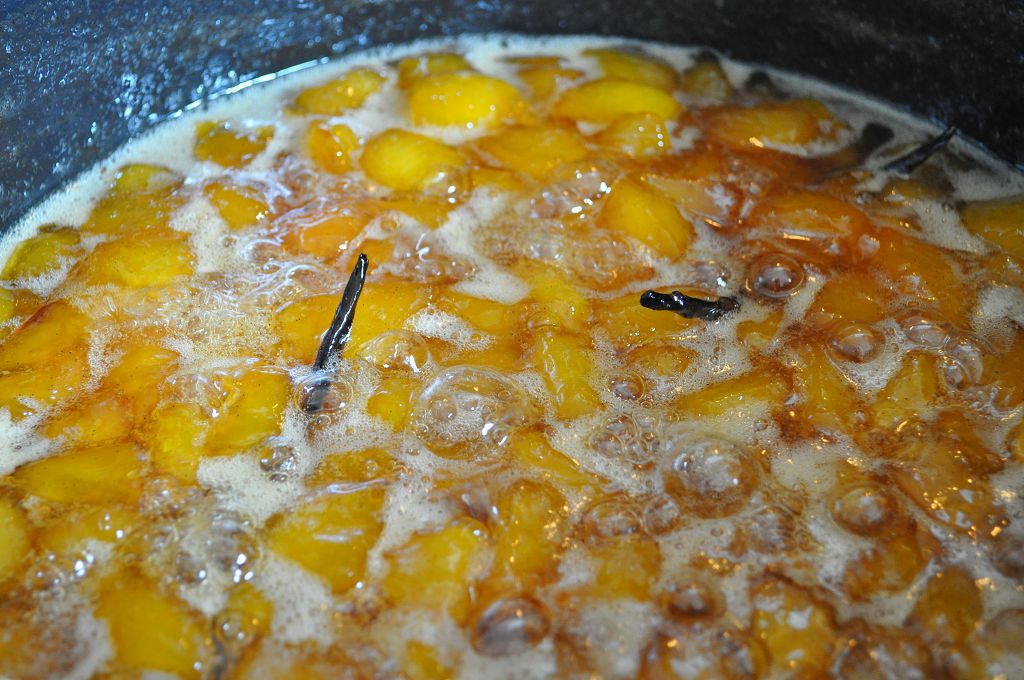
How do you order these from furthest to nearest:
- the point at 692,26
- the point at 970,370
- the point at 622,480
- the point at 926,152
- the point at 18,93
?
the point at 692,26 < the point at 926,152 < the point at 18,93 < the point at 970,370 < the point at 622,480

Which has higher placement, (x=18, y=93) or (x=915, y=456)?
(x=18, y=93)

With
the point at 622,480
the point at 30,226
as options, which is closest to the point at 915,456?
the point at 622,480

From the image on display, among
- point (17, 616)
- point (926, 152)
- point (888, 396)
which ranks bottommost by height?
point (17, 616)

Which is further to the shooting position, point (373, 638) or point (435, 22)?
point (435, 22)

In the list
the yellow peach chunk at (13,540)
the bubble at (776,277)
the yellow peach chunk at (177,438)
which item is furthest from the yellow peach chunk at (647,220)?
the yellow peach chunk at (13,540)

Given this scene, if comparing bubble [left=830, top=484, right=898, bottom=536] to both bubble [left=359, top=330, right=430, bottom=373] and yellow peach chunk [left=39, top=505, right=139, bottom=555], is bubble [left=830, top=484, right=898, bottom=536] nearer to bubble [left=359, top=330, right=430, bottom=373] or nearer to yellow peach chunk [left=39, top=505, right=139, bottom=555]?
bubble [left=359, top=330, right=430, bottom=373]

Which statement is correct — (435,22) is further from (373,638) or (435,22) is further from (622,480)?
(373,638)

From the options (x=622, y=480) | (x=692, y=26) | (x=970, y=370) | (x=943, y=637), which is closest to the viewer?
(x=943, y=637)

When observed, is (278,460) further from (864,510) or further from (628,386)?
(864,510)

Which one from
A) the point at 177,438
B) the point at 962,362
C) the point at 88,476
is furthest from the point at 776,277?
the point at 88,476
